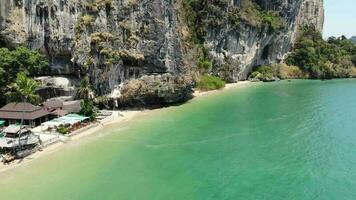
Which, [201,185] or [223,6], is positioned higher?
[223,6]

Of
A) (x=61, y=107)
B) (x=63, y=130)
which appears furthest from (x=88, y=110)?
(x=63, y=130)

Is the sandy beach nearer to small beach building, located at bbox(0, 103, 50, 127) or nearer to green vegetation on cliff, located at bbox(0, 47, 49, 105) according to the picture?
green vegetation on cliff, located at bbox(0, 47, 49, 105)

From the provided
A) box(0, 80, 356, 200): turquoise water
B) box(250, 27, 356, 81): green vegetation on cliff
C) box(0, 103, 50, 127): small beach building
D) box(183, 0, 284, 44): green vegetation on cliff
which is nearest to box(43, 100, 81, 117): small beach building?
box(0, 103, 50, 127): small beach building

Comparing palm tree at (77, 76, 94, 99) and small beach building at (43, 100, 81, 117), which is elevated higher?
palm tree at (77, 76, 94, 99)

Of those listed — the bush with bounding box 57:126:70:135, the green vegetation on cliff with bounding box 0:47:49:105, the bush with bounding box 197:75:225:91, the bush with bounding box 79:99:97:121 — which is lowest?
the bush with bounding box 57:126:70:135

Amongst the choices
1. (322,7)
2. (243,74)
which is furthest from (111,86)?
(322,7)

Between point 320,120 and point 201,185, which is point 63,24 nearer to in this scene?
point 201,185

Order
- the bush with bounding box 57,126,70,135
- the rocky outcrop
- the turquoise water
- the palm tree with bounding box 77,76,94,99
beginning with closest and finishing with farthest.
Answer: the turquoise water → the bush with bounding box 57,126,70,135 → the rocky outcrop → the palm tree with bounding box 77,76,94,99

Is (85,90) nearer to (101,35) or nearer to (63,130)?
(101,35)
